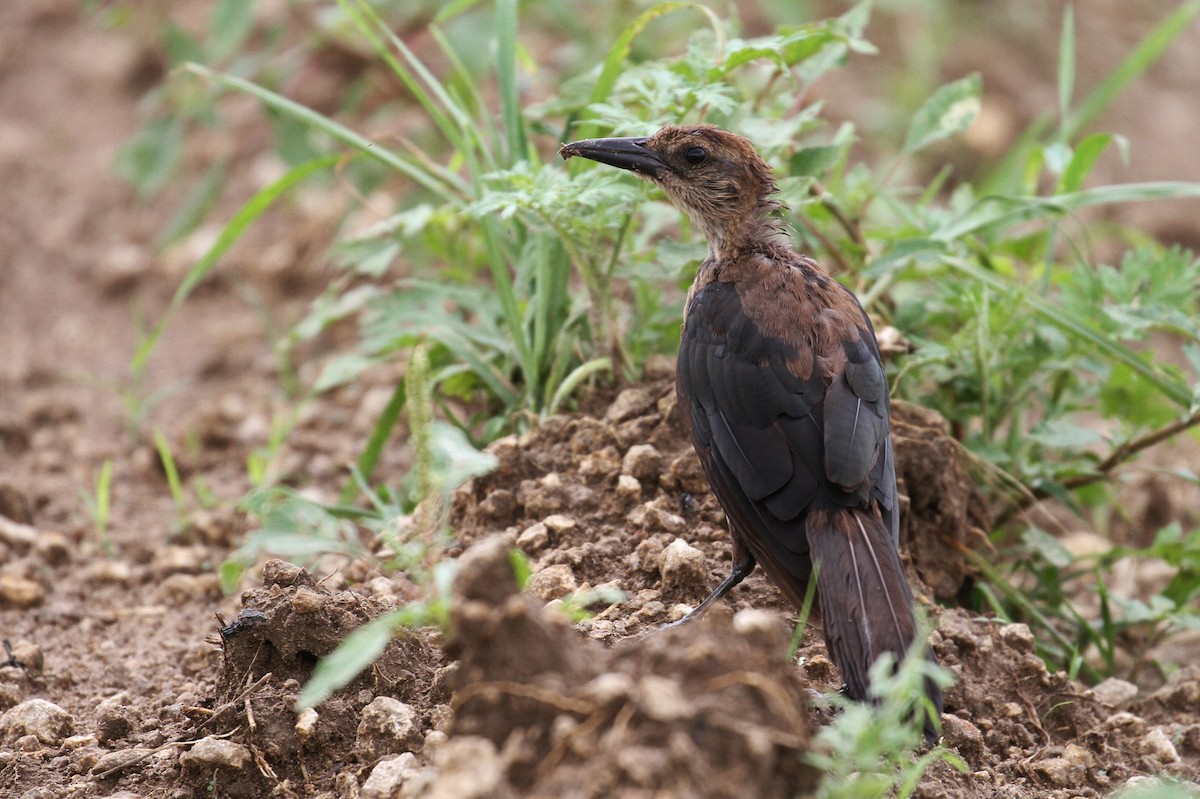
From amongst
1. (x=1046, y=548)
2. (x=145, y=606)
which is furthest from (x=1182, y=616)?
(x=145, y=606)

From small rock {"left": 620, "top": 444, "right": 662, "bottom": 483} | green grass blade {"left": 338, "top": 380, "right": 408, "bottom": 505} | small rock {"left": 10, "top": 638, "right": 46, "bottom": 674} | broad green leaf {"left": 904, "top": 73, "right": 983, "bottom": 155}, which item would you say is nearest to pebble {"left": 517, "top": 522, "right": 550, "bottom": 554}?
small rock {"left": 620, "top": 444, "right": 662, "bottom": 483}

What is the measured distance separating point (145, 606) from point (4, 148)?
4.32 m

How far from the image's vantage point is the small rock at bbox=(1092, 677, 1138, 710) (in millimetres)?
3408

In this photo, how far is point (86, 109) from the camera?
749cm

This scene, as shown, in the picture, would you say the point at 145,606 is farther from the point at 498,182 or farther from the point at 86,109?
the point at 86,109

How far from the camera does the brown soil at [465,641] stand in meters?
2.00

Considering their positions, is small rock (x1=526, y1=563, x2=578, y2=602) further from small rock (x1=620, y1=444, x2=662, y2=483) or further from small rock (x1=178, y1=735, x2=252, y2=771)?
small rock (x1=178, y1=735, x2=252, y2=771)

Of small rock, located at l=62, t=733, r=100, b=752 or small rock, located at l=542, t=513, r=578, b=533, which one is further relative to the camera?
small rock, located at l=542, t=513, r=578, b=533

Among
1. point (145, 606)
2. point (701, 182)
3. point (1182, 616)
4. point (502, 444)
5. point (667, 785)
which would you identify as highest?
point (701, 182)

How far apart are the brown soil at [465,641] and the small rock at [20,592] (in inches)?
0.4

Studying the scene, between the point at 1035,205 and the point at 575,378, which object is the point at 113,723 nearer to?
the point at 575,378

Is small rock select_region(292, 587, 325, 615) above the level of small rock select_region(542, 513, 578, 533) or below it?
above

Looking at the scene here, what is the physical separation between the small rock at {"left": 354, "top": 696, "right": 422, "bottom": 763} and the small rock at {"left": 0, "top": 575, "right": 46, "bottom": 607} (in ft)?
5.11

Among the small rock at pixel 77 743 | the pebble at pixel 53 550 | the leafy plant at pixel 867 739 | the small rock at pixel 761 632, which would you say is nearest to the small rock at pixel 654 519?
the leafy plant at pixel 867 739
